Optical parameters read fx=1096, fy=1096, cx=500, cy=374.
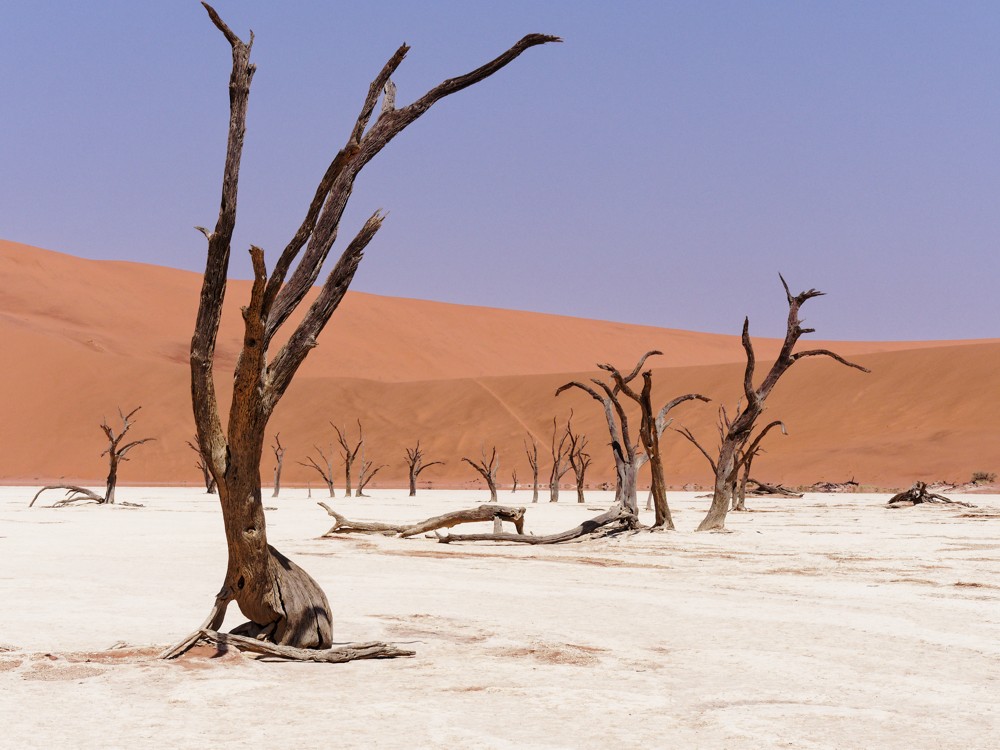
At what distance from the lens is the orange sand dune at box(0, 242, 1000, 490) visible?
55.2 metres

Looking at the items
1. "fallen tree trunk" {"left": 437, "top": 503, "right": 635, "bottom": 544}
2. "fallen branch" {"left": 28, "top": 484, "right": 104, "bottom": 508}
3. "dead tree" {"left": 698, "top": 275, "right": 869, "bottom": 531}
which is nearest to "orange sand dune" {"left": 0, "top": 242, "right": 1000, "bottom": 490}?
"fallen branch" {"left": 28, "top": 484, "right": 104, "bottom": 508}

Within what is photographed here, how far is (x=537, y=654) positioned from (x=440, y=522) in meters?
9.25

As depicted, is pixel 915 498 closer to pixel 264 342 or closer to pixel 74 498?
pixel 74 498

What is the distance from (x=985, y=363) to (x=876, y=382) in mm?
6166

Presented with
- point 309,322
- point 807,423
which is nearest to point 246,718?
point 309,322

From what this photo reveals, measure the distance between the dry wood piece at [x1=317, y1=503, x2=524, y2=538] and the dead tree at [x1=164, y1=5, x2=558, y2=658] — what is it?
322 inches

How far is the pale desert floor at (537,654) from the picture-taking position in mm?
5094

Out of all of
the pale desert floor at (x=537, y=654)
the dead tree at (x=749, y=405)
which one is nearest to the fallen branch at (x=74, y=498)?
the pale desert floor at (x=537, y=654)

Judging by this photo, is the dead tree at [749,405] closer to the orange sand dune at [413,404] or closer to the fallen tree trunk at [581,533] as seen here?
the fallen tree trunk at [581,533]

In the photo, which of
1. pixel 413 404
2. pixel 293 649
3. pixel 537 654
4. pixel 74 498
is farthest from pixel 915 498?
pixel 413 404

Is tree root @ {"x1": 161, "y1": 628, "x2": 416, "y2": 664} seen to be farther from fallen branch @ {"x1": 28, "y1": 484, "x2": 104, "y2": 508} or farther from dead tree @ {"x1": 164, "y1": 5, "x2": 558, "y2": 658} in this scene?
fallen branch @ {"x1": 28, "y1": 484, "x2": 104, "y2": 508}

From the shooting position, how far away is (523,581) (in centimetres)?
1143

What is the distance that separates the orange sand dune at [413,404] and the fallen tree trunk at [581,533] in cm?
3381

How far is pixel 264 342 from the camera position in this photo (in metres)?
6.42
